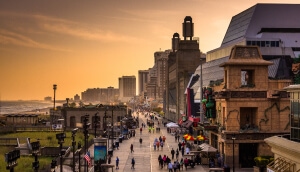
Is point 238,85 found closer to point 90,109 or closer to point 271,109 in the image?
point 271,109

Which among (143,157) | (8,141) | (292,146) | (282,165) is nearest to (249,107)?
(143,157)

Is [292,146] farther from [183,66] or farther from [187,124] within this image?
[183,66]

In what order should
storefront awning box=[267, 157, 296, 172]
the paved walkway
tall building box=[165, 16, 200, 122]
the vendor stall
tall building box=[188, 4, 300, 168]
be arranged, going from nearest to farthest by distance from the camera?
storefront awning box=[267, 157, 296, 172] → tall building box=[188, 4, 300, 168] → the vendor stall → the paved walkway → tall building box=[165, 16, 200, 122]

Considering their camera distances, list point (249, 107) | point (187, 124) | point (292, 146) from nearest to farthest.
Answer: point (292, 146) → point (249, 107) → point (187, 124)

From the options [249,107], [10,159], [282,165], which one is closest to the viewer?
[10,159]

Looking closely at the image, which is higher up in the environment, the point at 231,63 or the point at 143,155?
the point at 231,63

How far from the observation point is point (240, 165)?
46.5 meters

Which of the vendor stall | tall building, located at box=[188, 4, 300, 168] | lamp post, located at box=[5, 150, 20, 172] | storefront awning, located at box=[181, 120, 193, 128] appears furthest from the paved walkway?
lamp post, located at box=[5, 150, 20, 172]

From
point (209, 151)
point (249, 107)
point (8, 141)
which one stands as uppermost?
point (249, 107)

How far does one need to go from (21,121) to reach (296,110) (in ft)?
356

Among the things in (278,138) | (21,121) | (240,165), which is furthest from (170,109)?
(278,138)

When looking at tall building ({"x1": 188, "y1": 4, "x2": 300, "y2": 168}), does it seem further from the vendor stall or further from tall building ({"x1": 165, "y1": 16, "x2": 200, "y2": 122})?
tall building ({"x1": 165, "y1": 16, "x2": 200, "y2": 122})

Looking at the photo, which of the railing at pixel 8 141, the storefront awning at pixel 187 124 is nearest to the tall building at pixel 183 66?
the storefront awning at pixel 187 124

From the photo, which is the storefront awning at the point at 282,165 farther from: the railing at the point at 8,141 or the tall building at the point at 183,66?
the tall building at the point at 183,66
